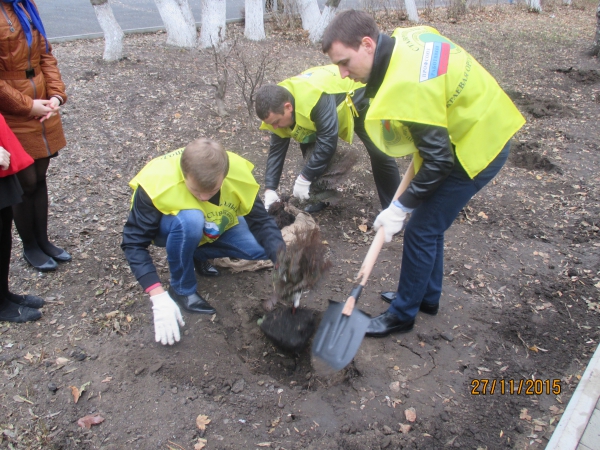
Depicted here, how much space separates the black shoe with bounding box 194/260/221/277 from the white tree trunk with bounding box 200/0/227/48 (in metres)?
4.58

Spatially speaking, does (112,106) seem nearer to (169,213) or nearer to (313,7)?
(169,213)

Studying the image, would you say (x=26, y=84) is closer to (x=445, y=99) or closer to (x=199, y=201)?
(x=199, y=201)

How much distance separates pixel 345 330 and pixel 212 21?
5.93m

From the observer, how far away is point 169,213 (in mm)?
2352

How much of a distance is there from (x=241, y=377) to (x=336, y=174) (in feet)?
6.60

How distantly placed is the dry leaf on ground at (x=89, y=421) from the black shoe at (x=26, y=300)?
2.89 feet

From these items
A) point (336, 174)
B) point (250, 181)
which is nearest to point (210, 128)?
point (336, 174)

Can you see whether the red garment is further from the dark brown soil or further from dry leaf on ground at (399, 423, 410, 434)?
dry leaf on ground at (399, 423, 410, 434)

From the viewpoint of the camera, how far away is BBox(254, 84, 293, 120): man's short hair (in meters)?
2.95

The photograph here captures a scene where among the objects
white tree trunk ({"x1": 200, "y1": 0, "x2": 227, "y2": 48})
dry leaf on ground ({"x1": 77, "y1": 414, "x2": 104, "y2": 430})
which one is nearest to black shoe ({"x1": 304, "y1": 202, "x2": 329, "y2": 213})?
dry leaf on ground ({"x1": 77, "y1": 414, "x2": 104, "y2": 430})

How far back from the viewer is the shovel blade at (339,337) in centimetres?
221

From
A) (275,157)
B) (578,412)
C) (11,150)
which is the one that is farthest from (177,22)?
(578,412)

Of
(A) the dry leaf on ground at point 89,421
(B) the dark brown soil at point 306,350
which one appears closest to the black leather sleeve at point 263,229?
(B) the dark brown soil at point 306,350

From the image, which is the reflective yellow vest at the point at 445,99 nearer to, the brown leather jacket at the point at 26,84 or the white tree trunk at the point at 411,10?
the brown leather jacket at the point at 26,84
